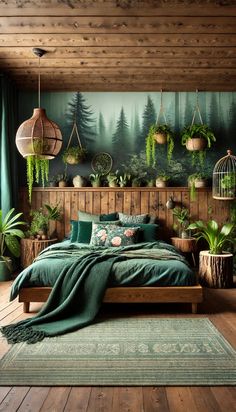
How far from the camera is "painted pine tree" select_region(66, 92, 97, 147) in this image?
6219 millimetres

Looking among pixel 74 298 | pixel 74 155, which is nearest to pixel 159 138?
pixel 74 155

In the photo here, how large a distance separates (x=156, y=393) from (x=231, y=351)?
862 mm

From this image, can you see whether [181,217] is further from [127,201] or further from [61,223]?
[61,223]

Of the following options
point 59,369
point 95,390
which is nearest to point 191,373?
point 95,390

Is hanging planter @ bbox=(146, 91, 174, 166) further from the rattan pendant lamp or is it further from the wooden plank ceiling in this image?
the rattan pendant lamp

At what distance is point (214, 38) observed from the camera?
4168 millimetres

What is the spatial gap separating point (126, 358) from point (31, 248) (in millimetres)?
3183

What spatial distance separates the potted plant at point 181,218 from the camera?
589cm

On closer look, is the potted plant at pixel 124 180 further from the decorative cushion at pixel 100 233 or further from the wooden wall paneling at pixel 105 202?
the decorative cushion at pixel 100 233

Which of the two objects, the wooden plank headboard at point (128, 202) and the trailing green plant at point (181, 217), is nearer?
the trailing green plant at point (181, 217)

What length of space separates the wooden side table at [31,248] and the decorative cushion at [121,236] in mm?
1141

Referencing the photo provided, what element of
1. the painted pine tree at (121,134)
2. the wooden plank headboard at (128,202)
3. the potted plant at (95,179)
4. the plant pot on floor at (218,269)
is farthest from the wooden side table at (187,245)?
the painted pine tree at (121,134)

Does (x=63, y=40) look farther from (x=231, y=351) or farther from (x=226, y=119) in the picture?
(x=231, y=351)

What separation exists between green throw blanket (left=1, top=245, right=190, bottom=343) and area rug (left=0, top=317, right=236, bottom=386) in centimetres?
18
